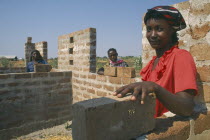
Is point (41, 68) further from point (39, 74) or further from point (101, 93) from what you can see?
point (101, 93)

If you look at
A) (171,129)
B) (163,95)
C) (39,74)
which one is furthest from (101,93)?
(163,95)

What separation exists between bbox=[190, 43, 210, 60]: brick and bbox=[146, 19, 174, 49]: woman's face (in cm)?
33

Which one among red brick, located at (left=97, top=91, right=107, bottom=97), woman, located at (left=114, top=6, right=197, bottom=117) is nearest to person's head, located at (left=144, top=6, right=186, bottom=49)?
woman, located at (left=114, top=6, right=197, bottom=117)

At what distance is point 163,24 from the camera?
153 centimetres

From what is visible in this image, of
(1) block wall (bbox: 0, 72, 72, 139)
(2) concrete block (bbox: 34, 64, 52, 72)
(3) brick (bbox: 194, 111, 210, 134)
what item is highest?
(2) concrete block (bbox: 34, 64, 52, 72)

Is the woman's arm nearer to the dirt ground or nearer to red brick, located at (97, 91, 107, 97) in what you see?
red brick, located at (97, 91, 107, 97)

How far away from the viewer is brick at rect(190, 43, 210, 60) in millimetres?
1696

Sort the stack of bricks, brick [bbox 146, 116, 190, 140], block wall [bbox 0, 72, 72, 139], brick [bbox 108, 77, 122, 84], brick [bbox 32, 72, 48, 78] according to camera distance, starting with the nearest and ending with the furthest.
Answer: brick [bbox 146, 116, 190, 140]
brick [bbox 108, 77, 122, 84]
block wall [bbox 0, 72, 72, 139]
brick [bbox 32, 72, 48, 78]
the stack of bricks

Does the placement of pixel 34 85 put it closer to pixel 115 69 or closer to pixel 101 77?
pixel 101 77

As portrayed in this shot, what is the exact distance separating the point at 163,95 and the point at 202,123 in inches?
26.5

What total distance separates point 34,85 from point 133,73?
9.94ft

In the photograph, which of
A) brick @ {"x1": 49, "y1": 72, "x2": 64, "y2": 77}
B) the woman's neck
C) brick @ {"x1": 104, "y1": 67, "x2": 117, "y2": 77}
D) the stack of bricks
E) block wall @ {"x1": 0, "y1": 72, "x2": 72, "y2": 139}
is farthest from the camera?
the stack of bricks

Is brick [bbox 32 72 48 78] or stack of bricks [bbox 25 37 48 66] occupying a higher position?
stack of bricks [bbox 25 37 48 66]

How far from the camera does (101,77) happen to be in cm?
422
